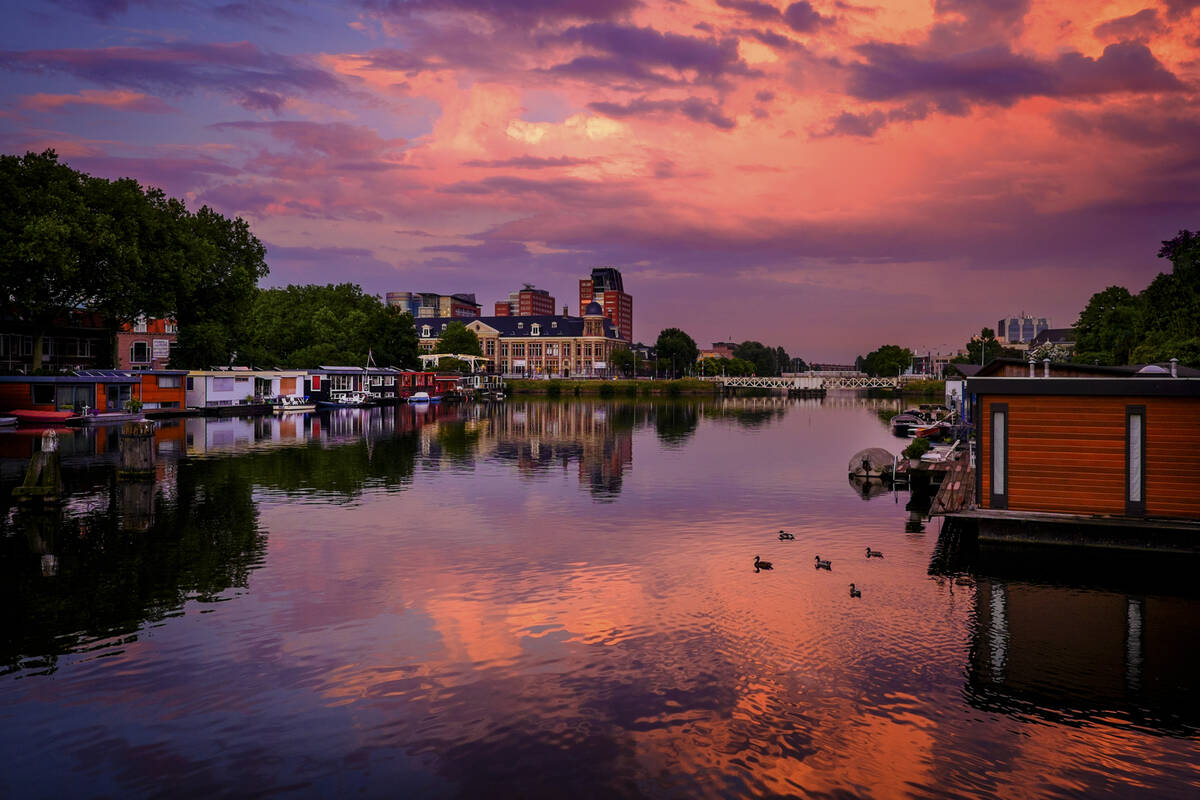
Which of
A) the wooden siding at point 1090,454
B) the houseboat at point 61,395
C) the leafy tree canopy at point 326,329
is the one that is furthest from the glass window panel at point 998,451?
the leafy tree canopy at point 326,329

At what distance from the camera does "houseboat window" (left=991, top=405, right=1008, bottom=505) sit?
2866 centimetres

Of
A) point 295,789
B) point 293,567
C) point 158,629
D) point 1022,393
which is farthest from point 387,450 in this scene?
point 295,789

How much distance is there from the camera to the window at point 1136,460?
27.0m

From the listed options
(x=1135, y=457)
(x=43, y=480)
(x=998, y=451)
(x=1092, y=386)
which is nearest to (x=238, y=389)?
(x=43, y=480)

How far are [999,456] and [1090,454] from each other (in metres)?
2.95

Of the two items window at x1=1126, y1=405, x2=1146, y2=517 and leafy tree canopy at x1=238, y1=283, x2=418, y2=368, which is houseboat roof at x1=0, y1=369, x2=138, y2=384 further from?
window at x1=1126, y1=405, x2=1146, y2=517

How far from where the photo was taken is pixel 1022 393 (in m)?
28.3

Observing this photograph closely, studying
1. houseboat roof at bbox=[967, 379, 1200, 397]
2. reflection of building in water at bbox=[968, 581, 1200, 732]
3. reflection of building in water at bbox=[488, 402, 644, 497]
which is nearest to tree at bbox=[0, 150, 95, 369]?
reflection of building in water at bbox=[488, 402, 644, 497]

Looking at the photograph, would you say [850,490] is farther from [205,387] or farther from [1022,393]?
[205,387]

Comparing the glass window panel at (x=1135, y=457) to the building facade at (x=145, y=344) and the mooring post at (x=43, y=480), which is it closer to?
the mooring post at (x=43, y=480)

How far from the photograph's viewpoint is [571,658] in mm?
17891

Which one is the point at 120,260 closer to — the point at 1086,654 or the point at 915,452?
the point at 915,452

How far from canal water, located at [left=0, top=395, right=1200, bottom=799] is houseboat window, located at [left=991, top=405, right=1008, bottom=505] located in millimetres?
2587

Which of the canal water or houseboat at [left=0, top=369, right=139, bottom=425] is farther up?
houseboat at [left=0, top=369, right=139, bottom=425]
